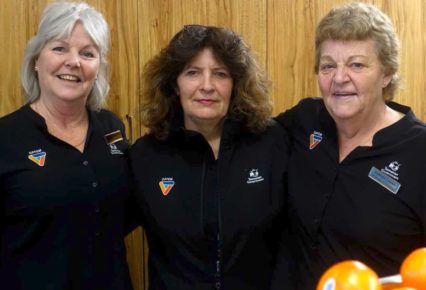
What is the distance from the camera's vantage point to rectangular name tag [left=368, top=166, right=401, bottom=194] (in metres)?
1.46

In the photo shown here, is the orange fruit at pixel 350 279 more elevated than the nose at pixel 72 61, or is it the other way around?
the nose at pixel 72 61

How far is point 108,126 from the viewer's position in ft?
6.45

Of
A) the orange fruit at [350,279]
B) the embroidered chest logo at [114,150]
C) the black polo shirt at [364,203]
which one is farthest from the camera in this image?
the embroidered chest logo at [114,150]

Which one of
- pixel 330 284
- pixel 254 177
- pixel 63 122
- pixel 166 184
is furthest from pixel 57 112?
pixel 330 284

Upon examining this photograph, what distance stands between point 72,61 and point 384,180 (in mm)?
1099

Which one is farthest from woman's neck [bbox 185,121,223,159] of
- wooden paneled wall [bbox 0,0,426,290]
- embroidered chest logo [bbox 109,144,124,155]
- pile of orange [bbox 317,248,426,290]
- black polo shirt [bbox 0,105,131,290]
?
pile of orange [bbox 317,248,426,290]

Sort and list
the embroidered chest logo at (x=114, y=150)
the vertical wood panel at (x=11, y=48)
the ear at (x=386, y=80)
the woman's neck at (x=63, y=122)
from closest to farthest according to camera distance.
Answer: the ear at (x=386, y=80)
the woman's neck at (x=63, y=122)
the embroidered chest logo at (x=114, y=150)
the vertical wood panel at (x=11, y=48)

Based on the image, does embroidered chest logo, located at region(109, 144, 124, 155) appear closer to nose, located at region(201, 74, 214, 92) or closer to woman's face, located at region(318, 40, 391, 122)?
nose, located at region(201, 74, 214, 92)

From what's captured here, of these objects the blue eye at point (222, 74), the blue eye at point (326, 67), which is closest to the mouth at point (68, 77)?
the blue eye at point (222, 74)

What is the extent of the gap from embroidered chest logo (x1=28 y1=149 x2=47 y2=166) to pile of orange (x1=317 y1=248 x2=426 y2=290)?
1.15 meters

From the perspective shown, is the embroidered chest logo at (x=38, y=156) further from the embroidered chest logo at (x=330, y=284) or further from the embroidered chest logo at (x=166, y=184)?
the embroidered chest logo at (x=330, y=284)

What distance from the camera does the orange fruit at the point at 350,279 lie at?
2.53 ft

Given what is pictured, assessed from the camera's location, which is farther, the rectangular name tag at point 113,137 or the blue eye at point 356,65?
the rectangular name tag at point 113,137

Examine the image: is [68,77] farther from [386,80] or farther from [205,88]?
[386,80]
